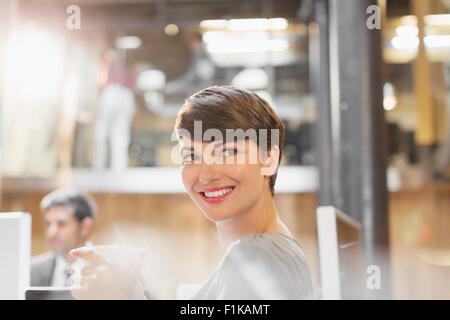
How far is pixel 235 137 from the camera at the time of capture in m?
0.86

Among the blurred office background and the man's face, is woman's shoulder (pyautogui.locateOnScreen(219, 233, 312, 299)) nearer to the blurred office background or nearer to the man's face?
the man's face

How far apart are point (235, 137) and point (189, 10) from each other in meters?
3.60

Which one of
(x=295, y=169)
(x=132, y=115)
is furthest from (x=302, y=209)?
(x=132, y=115)

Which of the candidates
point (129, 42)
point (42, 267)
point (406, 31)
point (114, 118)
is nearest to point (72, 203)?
point (42, 267)

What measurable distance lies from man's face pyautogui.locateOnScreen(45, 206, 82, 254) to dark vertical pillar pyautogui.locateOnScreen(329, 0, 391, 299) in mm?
1278

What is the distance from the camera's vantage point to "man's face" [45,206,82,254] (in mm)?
1247

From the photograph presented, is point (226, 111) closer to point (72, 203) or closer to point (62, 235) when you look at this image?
point (62, 235)

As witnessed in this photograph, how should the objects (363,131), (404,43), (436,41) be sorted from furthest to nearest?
(404,43)
(436,41)
(363,131)

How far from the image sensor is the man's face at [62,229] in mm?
1247

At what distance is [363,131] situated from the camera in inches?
87.4

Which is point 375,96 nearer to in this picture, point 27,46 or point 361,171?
point 361,171

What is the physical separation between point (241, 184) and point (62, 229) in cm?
69

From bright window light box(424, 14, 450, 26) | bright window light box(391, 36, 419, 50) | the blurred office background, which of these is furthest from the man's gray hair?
bright window light box(391, 36, 419, 50)

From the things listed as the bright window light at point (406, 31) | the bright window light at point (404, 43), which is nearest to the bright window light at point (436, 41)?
the bright window light at point (404, 43)
